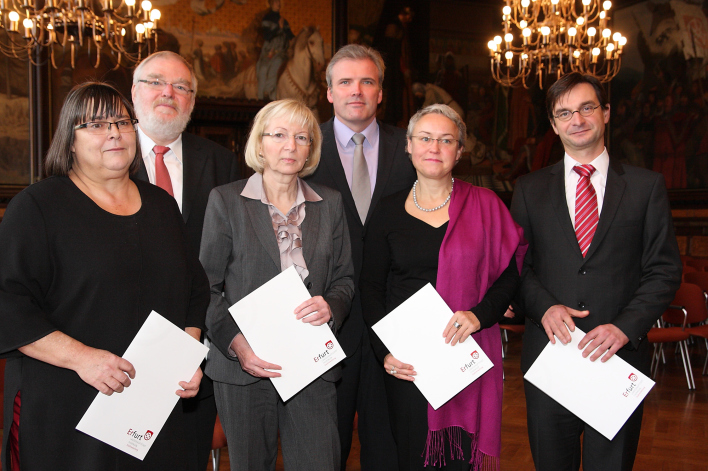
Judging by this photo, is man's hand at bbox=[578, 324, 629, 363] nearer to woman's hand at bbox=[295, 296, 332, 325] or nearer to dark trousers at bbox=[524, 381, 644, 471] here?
dark trousers at bbox=[524, 381, 644, 471]

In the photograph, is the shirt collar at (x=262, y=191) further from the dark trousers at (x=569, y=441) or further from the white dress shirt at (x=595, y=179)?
the dark trousers at (x=569, y=441)

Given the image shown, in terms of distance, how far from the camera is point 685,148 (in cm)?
1106

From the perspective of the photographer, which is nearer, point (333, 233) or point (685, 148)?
point (333, 233)

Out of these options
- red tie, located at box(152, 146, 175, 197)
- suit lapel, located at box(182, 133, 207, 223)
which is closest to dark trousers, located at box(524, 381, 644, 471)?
suit lapel, located at box(182, 133, 207, 223)

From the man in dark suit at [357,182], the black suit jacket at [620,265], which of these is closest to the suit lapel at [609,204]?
the black suit jacket at [620,265]

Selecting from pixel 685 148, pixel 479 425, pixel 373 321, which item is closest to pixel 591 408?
pixel 479 425

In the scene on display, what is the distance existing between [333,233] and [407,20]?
996 centimetres

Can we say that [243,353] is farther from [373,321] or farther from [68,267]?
[68,267]

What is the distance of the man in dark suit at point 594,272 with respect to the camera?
95.0 inches

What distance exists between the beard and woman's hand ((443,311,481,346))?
5.19 ft

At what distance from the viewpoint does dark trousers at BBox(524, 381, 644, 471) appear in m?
2.43

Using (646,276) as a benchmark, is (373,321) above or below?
below

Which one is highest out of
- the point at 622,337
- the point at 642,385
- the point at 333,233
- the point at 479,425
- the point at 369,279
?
the point at 333,233

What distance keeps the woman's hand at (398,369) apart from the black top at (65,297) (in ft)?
3.08
